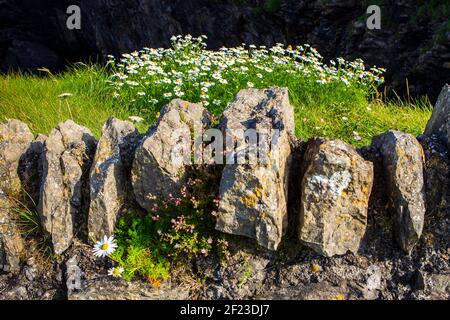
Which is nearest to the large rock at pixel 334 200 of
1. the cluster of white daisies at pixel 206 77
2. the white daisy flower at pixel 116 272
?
the white daisy flower at pixel 116 272

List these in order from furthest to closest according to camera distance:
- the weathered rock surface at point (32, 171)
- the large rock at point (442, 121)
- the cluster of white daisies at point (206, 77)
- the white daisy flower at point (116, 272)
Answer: the cluster of white daisies at point (206, 77) < the weathered rock surface at point (32, 171) < the large rock at point (442, 121) < the white daisy flower at point (116, 272)

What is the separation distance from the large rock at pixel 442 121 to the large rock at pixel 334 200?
67cm

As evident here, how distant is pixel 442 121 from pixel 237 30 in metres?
6.43

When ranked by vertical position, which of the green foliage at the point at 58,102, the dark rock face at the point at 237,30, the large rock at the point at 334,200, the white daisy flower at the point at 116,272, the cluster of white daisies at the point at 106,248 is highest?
the dark rock face at the point at 237,30

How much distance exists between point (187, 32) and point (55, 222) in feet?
24.3

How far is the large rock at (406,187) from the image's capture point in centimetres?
360

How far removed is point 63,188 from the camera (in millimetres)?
4043

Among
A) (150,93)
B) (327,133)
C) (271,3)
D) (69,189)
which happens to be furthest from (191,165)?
(271,3)

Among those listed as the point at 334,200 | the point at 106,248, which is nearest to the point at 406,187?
the point at 334,200

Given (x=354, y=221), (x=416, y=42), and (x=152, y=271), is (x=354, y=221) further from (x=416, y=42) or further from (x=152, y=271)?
(x=416, y=42)

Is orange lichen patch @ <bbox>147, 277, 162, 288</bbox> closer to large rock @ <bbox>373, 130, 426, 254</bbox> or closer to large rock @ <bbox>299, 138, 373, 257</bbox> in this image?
large rock @ <bbox>299, 138, 373, 257</bbox>

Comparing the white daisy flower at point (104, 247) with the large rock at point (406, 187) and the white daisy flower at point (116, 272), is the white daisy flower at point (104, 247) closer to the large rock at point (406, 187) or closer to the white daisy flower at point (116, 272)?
the white daisy flower at point (116, 272)

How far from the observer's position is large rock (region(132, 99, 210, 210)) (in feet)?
12.6

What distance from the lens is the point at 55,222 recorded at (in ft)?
13.0
